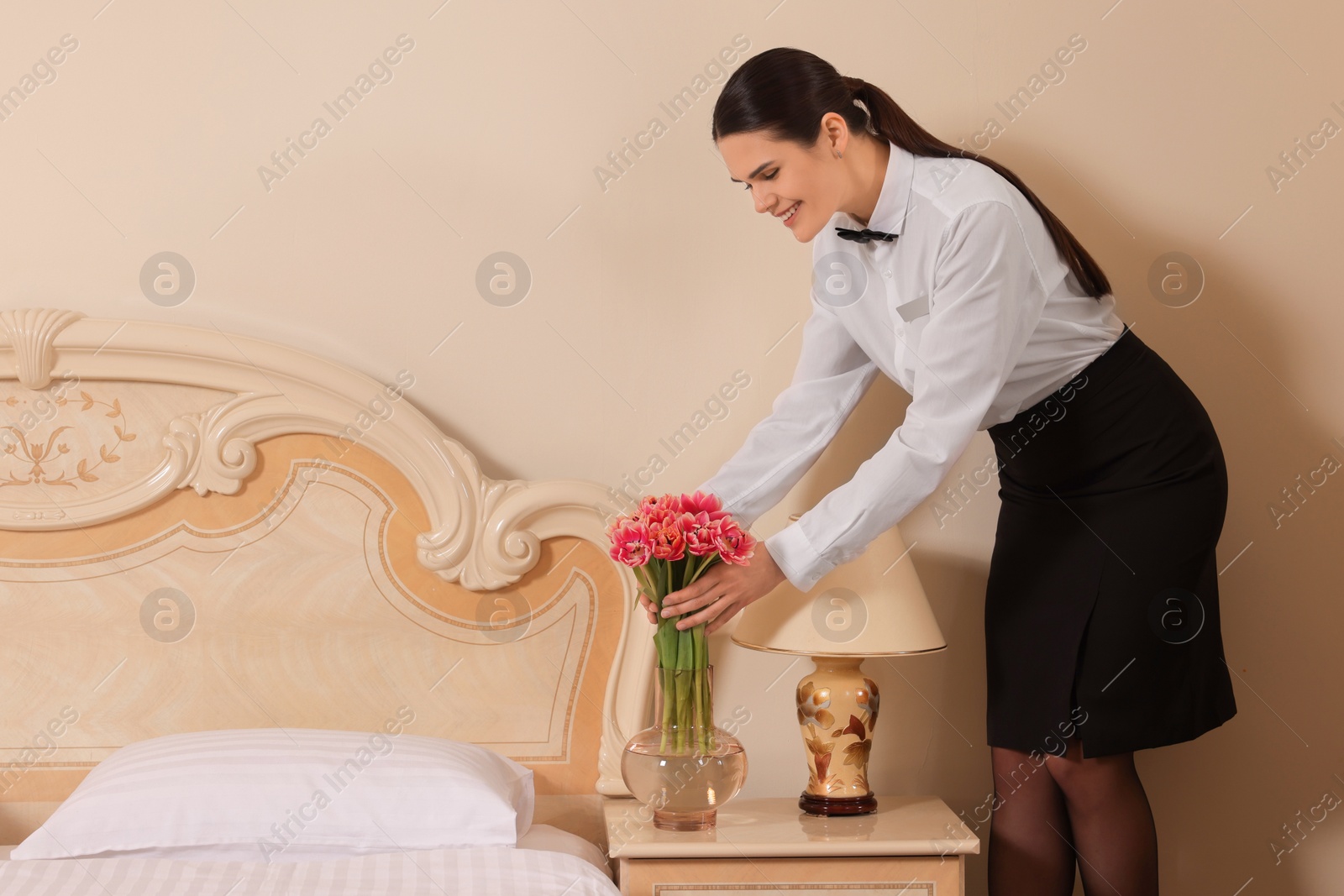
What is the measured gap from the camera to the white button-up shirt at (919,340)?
1.38 m

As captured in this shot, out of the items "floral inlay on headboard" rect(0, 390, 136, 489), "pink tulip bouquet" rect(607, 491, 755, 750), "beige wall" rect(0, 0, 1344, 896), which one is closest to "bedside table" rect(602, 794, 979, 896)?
"pink tulip bouquet" rect(607, 491, 755, 750)

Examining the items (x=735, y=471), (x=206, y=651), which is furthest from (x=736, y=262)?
(x=206, y=651)

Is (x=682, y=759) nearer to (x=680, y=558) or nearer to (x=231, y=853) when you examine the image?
(x=680, y=558)

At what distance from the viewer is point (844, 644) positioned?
1.60m

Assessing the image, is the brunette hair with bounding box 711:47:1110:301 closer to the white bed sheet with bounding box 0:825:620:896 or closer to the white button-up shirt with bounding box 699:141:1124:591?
the white button-up shirt with bounding box 699:141:1124:591

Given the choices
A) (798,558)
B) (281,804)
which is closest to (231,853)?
(281,804)

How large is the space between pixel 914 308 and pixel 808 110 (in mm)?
307

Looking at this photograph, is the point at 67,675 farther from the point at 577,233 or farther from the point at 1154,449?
the point at 1154,449

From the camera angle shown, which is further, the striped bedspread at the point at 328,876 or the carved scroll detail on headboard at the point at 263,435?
the carved scroll detail on headboard at the point at 263,435

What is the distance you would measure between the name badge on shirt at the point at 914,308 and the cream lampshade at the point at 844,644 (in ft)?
1.16

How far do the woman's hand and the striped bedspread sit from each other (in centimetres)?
34

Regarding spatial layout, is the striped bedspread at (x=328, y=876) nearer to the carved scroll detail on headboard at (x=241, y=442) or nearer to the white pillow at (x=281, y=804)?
the white pillow at (x=281, y=804)

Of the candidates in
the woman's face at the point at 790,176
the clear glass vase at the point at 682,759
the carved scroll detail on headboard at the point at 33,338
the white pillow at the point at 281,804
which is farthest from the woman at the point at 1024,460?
the carved scroll detail on headboard at the point at 33,338

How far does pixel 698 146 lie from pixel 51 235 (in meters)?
1.09
